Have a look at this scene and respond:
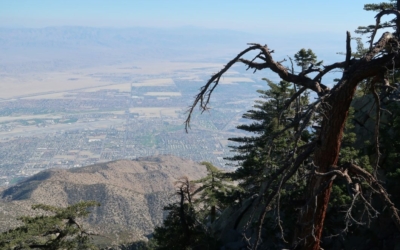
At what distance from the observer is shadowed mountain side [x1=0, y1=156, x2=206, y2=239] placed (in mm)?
79062

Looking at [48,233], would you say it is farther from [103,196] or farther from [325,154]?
[103,196]

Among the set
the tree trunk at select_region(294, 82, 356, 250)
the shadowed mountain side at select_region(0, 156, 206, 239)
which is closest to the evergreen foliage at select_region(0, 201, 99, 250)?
the tree trunk at select_region(294, 82, 356, 250)

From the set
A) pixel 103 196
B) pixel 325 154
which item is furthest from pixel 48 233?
pixel 103 196

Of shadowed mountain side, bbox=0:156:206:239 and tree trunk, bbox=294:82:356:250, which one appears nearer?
tree trunk, bbox=294:82:356:250

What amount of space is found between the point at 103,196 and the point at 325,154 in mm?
91524

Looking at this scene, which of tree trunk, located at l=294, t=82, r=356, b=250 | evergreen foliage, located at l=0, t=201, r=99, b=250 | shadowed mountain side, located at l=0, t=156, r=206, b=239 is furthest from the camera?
shadowed mountain side, located at l=0, t=156, r=206, b=239

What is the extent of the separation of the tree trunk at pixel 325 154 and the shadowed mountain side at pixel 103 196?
60.2 metres

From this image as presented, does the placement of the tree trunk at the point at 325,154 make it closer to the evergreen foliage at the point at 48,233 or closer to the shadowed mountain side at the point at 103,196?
the evergreen foliage at the point at 48,233

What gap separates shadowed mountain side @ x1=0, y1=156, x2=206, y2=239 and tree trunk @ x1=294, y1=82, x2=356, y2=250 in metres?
60.2

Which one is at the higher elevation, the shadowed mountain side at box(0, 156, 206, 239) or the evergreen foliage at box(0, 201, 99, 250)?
the evergreen foliage at box(0, 201, 99, 250)

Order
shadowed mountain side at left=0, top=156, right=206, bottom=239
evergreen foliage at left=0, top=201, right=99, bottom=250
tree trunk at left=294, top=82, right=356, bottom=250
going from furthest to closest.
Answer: shadowed mountain side at left=0, top=156, right=206, bottom=239
evergreen foliage at left=0, top=201, right=99, bottom=250
tree trunk at left=294, top=82, right=356, bottom=250

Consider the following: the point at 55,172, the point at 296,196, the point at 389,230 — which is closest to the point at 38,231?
the point at 296,196

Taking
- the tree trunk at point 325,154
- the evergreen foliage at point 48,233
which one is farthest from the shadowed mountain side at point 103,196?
the tree trunk at point 325,154

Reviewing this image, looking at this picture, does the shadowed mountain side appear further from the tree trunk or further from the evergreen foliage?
the tree trunk
